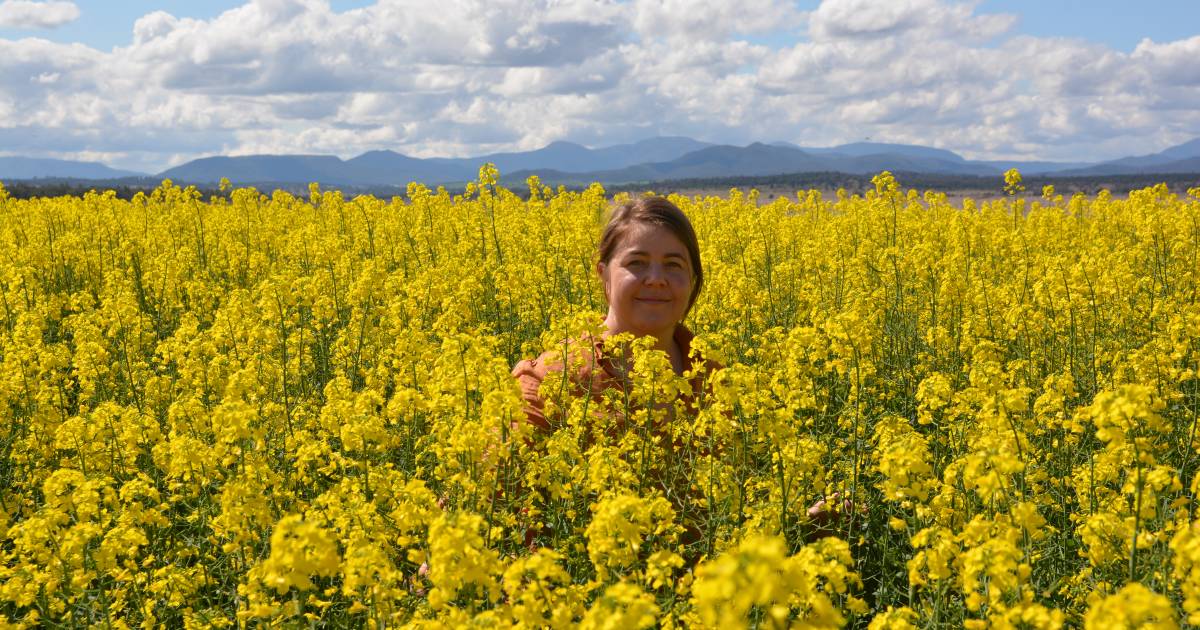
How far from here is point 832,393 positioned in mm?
5293

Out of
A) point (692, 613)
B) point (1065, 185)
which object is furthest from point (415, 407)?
point (1065, 185)

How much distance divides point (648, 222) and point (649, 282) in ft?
1.17

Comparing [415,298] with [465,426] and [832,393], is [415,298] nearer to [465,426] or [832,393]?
[832,393]

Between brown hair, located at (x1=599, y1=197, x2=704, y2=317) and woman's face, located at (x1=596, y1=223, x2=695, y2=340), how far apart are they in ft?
0.13

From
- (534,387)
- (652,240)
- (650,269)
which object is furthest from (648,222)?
(534,387)

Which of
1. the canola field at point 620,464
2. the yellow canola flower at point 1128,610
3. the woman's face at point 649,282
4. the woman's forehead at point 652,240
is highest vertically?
the woman's forehead at point 652,240

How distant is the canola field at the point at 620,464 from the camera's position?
2.33 m

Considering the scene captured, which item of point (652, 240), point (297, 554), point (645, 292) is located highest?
point (652, 240)

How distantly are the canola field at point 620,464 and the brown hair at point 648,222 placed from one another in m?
0.58

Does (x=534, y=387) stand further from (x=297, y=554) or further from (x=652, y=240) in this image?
(x=297, y=554)

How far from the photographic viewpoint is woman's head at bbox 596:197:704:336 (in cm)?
442

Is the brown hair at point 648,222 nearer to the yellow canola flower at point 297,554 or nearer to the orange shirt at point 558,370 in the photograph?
the orange shirt at point 558,370

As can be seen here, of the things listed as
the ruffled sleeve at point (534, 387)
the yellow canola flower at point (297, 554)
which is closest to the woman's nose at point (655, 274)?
the ruffled sleeve at point (534, 387)

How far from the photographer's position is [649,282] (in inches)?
173
